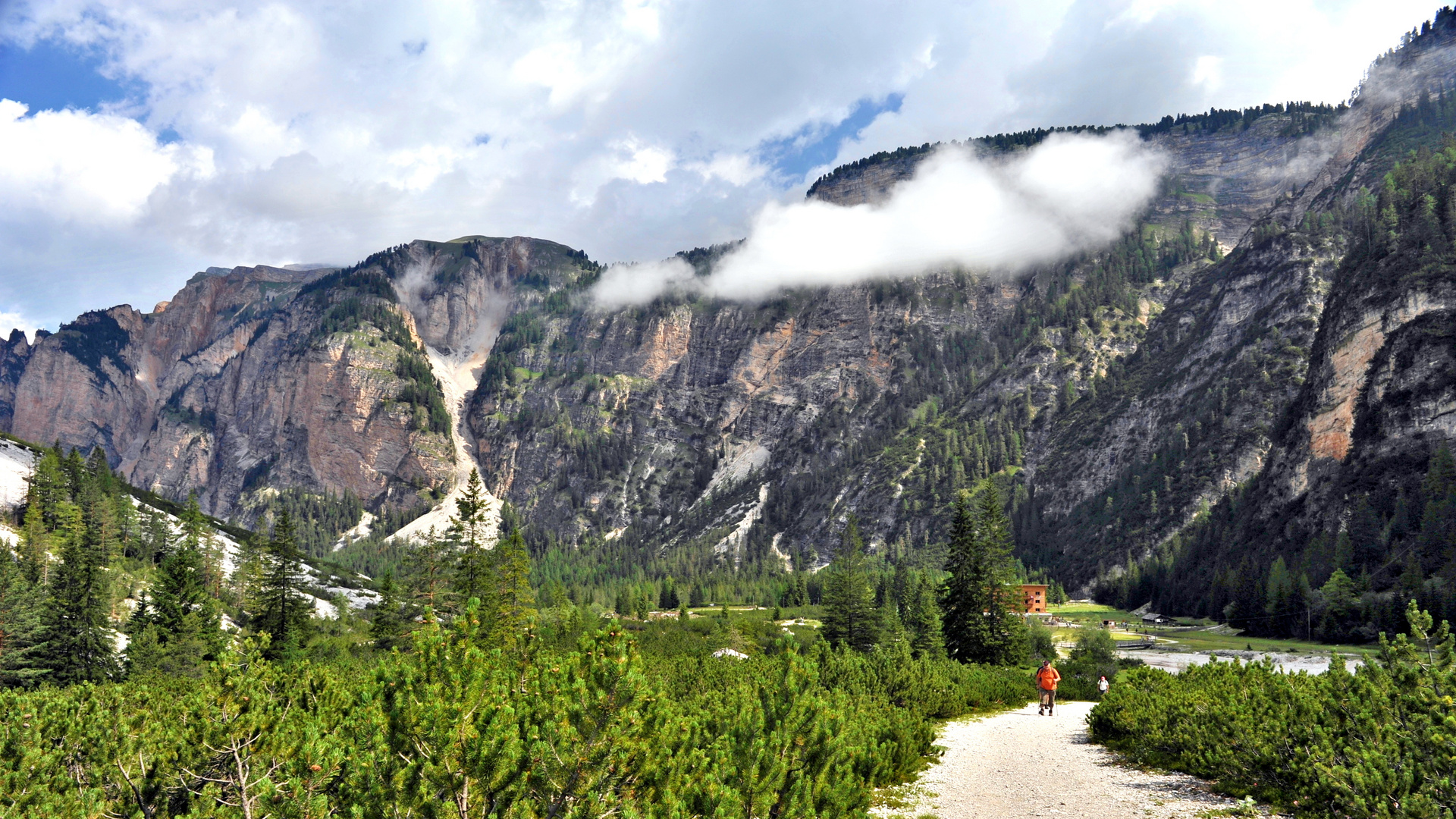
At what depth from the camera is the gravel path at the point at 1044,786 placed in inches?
590

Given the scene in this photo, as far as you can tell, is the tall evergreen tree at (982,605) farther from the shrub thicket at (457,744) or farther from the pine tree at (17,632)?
the pine tree at (17,632)

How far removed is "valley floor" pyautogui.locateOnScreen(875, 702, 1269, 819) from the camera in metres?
15.0

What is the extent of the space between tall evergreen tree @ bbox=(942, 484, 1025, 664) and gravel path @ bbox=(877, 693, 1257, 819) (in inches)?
1074

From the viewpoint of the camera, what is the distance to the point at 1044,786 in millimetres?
17469

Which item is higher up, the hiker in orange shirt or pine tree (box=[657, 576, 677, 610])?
the hiker in orange shirt

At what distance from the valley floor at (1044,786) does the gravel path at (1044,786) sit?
0.06 ft

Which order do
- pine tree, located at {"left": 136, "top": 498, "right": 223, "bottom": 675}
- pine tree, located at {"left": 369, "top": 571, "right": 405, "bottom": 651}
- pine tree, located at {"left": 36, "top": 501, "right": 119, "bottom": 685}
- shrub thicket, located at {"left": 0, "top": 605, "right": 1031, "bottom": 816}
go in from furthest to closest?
pine tree, located at {"left": 369, "top": 571, "right": 405, "bottom": 651} → pine tree, located at {"left": 36, "top": 501, "right": 119, "bottom": 685} → pine tree, located at {"left": 136, "top": 498, "right": 223, "bottom": 675} → shrub thicket, located at {"left": 0, "top": 605, "right": 1031, "bottom": 816}

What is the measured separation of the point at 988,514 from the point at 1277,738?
142 ft

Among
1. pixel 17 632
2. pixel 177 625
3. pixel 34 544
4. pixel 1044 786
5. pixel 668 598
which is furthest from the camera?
pixel 668 598

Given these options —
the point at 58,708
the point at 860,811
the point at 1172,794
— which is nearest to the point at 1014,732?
the point at 1172,794

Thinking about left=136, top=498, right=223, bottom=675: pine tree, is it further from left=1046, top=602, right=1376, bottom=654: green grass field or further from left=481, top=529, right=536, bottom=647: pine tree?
left=1046, top=602, right=1376, bottom=654: green grass field

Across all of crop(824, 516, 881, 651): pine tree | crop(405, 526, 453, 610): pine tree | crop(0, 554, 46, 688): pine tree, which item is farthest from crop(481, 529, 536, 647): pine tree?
crop(824, 516, 881, 651): pine tree

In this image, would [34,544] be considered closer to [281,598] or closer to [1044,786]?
[281,598]

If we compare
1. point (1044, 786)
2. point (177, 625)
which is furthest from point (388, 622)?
point (1044, 786)
